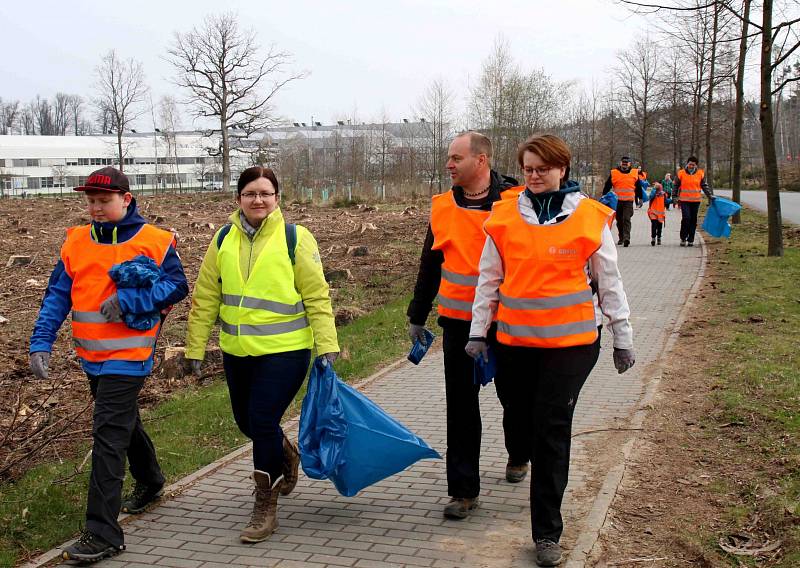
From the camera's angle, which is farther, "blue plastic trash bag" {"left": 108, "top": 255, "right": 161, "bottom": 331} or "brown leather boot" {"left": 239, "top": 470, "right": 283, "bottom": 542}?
"brown leather boot" {"left": 239, "top": 470, "right": 283, "bottom": 542}

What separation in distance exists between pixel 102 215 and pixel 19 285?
35.9 ft

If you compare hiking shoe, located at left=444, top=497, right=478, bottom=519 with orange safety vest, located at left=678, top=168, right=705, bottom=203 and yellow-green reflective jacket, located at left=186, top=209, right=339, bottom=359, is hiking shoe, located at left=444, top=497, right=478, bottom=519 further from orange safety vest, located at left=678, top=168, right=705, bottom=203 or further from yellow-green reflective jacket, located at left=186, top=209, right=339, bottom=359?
orange safety vest, located at left=678, top=168, right=705, bottom=203

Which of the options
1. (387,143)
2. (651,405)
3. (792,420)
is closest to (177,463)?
(651,405)

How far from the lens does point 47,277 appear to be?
50.4 ft

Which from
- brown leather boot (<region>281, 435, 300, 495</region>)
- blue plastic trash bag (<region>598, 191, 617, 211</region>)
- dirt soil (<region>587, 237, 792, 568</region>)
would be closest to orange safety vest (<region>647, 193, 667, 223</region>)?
blue plastic trash bag (<region>598, 191, 617, 211</region>)

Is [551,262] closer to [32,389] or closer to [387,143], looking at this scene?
[32,389]

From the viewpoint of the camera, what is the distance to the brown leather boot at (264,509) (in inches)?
189

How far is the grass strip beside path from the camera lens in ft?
16.2

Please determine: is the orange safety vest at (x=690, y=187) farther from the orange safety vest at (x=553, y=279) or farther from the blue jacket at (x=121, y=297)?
the blue jacket at (x=121, y=297)

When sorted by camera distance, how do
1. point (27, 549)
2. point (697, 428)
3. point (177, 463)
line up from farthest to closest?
point (697, 428) < point (177, 463) < point (27, 549)

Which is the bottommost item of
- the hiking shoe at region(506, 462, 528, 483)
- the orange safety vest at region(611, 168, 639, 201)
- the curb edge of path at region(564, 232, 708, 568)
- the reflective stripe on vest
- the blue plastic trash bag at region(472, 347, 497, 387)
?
the curb edge of path at region(564, 232, 708, 568)

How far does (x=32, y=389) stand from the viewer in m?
8.67

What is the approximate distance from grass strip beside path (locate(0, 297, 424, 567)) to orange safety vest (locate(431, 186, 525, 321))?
2304 mm

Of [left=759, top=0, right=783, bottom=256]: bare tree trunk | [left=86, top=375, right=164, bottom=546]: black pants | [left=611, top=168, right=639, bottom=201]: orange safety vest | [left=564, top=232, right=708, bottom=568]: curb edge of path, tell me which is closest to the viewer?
[left=564, top=232, right=708, bottom=568]: curb edge of path
